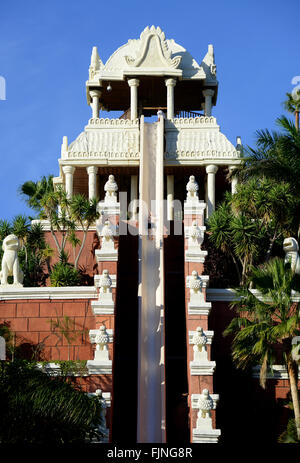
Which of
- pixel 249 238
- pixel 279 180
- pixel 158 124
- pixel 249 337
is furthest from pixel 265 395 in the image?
pixel 158 124

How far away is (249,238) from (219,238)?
3.45ft

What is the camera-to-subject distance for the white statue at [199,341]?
24.7 meters

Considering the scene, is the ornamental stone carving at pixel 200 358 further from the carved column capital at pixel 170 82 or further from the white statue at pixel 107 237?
the carved column capital at pixel 170 82

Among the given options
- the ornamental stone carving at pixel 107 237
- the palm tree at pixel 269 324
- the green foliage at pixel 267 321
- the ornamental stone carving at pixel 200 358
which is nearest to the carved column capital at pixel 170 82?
the ornamental stone carving at pixel 107 237

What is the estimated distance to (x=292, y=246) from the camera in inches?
1109

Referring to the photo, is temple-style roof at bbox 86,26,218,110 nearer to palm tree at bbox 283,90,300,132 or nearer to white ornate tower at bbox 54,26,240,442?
white ornate tower at bbox 54,26,240,442

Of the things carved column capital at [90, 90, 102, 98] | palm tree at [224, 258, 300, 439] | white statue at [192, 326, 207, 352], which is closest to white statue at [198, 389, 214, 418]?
palm tree at [224, 258, 300, 439]

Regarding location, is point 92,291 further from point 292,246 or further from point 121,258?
point 292,246

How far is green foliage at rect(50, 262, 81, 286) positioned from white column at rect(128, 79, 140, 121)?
1162 cm

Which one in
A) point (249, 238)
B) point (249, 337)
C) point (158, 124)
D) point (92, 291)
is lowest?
point (249, 337)

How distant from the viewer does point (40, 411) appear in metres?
20.7

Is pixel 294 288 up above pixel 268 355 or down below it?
above

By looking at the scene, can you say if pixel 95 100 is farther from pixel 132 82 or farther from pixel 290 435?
pixel 290 435

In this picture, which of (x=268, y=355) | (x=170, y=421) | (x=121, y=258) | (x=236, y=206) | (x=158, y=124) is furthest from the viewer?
(x=158, y=124)
